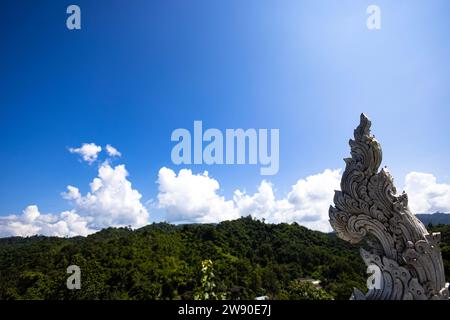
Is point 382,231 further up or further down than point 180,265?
further up

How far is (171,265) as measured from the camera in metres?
46.1

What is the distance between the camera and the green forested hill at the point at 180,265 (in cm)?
3844

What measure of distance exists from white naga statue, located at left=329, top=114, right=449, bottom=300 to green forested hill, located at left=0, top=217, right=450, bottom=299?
32.9m

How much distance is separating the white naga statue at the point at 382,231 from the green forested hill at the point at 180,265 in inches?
1296

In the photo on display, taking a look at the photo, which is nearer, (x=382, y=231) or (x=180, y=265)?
(x=382, y=231)

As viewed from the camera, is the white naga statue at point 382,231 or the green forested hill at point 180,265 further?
the green forested hill at point 180,265

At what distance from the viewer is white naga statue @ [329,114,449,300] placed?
9.76ft

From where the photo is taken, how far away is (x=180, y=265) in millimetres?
45938

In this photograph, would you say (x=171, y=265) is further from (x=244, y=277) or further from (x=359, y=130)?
(x=359, y=130)

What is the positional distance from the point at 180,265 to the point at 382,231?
45.7 m

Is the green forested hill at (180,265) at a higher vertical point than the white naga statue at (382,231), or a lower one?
lower

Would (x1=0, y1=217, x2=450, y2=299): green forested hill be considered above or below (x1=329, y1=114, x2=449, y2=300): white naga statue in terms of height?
below

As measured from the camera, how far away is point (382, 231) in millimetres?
3127
